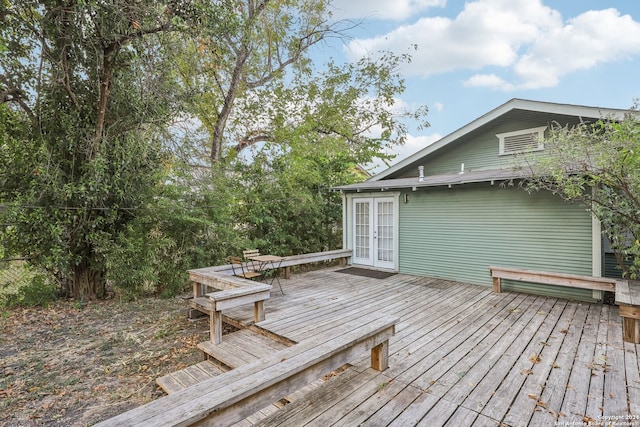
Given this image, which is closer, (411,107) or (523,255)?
(523,255)

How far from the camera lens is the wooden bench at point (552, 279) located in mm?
4195

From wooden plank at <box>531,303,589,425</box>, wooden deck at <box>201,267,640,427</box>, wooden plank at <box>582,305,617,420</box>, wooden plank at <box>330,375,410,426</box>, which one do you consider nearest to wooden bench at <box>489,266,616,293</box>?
wooden deck at <box>201,267,640,427</box>

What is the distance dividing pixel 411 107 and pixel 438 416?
12.0 metres

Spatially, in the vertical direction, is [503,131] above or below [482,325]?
above

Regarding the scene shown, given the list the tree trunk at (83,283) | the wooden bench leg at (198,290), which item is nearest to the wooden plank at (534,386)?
the wooden bench leg at (198,290)

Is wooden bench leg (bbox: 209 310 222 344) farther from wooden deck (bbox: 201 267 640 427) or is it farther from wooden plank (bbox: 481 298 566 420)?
wooden plank (bbox: 481 298 566 420)

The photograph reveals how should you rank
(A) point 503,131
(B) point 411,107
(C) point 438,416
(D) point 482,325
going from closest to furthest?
1. (C) point 438,416
2. (D) point 482,325
3. (A) point 503,131
4. (B) point 411,107

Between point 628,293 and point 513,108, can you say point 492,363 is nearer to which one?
point 628,293

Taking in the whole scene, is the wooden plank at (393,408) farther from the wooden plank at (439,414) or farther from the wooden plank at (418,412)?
the wooden plank at (439,414)

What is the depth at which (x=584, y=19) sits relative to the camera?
283 inches

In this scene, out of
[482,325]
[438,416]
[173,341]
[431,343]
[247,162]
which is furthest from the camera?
[247,162]

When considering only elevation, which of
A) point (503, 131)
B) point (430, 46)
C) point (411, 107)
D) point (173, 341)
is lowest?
point (173, 341)

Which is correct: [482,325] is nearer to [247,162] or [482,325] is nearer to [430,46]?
[247,162]

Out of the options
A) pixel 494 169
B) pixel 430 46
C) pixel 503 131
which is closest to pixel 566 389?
pixel 494 169
